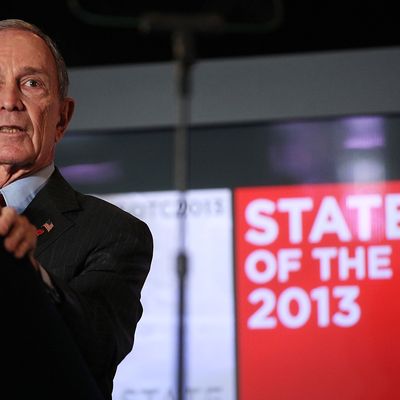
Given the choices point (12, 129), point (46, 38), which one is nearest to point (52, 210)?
point (12, 129)

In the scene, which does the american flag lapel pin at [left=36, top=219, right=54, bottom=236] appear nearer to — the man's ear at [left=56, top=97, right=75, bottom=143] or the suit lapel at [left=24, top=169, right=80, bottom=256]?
the suit lapel at [left=24, top=169, right=80, bottom=256]

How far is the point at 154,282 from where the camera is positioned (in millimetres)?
4020

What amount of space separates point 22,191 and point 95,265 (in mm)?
195

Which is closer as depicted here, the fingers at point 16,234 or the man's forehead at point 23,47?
the fingers at point 16,234

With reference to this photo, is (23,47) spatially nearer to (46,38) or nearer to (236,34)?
(46,38)


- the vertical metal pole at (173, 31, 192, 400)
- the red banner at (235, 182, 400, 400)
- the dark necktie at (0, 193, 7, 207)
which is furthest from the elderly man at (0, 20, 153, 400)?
the red banner at (235, 182, 400, 400)

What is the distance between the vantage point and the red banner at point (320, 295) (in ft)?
12.7

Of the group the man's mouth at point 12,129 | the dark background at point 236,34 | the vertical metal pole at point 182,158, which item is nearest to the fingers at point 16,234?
the man's mouth at point 12,129

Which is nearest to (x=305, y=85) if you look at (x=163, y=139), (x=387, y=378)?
(x=163, y=139)

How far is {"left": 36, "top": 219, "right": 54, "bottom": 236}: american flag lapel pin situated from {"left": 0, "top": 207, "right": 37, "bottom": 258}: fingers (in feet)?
1.47

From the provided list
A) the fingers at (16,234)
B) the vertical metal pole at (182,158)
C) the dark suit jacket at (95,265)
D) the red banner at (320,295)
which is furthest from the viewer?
the red banner at (320,295)

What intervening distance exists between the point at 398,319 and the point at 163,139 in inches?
48.2

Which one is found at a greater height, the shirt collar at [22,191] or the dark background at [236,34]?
the dark background at [236,34]

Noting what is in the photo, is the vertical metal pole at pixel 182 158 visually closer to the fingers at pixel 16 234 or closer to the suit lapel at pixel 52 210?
the suit lapel at pixel 52 210
